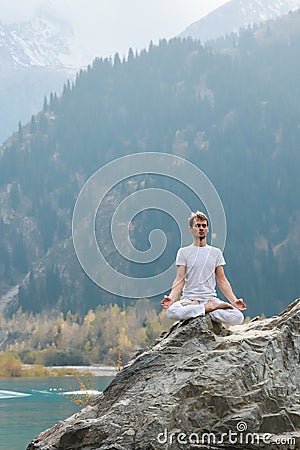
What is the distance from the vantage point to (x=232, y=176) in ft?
531

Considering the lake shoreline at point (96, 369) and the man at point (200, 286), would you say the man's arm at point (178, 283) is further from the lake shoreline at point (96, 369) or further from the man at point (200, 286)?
the lake shoreline at point (96, 369)

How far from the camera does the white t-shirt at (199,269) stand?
8.95m

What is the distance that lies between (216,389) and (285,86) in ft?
577

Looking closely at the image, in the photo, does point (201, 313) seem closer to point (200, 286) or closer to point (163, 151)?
point (200, 286)

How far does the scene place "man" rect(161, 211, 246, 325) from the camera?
8.81 meters

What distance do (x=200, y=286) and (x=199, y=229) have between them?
0.66 m

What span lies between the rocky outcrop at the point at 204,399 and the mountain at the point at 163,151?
12891 centimetres

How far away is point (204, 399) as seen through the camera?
8.14 metres

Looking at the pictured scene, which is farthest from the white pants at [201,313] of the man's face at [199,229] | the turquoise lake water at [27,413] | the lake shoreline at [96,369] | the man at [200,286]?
the lake shoreline at [96,369]

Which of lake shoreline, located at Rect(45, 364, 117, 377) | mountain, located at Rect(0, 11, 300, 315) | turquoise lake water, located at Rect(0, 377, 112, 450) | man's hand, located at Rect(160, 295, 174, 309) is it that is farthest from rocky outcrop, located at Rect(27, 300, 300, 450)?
mountain, located at Rect(0, 11, 300, 315)

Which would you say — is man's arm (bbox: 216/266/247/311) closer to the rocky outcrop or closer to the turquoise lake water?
the rocky outcrop

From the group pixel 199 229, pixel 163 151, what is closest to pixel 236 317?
pixel 199 229

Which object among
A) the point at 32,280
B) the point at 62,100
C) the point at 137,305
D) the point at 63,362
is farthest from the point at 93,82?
the point at 63,362

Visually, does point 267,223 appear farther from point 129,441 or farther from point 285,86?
point 129,441
